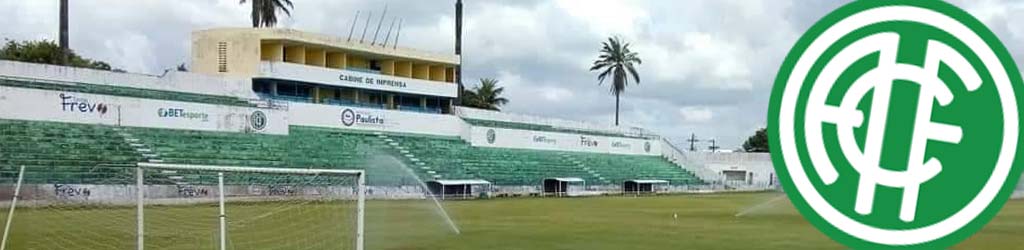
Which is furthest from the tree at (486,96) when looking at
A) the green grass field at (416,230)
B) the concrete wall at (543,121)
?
the green grass field at (416,230)

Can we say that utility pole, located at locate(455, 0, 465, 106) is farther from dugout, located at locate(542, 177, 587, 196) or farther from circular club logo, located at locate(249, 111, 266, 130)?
circular club logo, located at locate(249, 111, 266, 130)

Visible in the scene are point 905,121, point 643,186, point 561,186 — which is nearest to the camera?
point 905,121

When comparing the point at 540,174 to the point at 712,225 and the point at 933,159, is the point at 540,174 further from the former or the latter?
the point at 933,159

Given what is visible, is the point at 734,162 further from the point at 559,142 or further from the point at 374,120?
the point at 374,120

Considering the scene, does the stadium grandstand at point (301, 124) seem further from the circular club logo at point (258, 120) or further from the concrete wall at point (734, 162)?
the concrete wall at point (734, 162)

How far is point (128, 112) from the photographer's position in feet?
157

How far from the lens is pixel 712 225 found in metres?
27.6

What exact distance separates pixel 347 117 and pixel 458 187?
27.6 ft

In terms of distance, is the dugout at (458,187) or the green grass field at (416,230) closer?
the green grass field at (416,230)

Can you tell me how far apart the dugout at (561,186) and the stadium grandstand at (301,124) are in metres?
0.88

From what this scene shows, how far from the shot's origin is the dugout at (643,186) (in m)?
68.7

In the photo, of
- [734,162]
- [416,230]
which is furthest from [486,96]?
[416,230]

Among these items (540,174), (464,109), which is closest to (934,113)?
(540,174)

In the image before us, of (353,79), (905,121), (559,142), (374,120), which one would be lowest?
(559,142)
